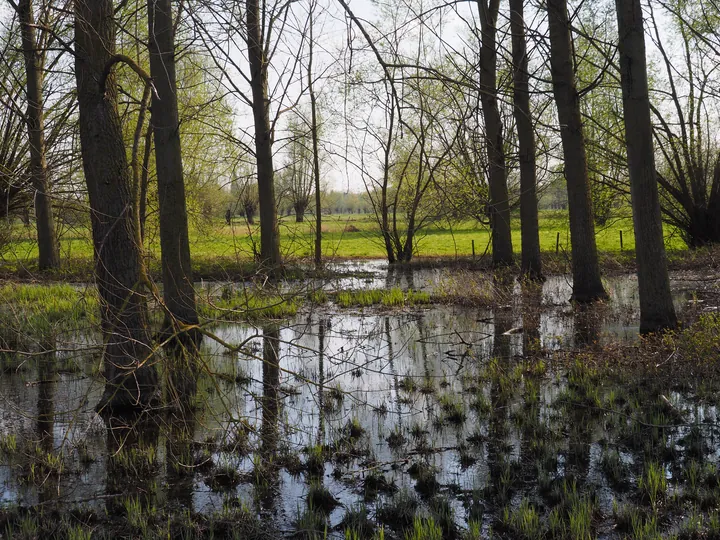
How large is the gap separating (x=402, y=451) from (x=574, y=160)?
8.23 metres

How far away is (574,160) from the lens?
1259 cm

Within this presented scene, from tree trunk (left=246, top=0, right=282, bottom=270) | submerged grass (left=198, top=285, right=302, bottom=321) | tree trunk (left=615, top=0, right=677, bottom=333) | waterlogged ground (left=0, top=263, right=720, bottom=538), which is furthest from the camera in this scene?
tree trunk (left=246, top=0, right=282, bottom=270)

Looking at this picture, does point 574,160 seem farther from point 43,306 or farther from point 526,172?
point 43,306

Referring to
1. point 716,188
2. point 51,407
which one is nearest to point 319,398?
point 51,407

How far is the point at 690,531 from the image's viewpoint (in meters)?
4.32

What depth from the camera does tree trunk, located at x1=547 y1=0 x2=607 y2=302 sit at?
12156 mm

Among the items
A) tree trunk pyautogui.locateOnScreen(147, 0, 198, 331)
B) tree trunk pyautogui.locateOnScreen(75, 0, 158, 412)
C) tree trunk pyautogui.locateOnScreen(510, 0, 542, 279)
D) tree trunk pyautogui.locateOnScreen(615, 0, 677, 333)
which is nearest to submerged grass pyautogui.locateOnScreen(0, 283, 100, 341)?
tree trunk pyautogui.locateOnScreen(147, 0, 198, 331)

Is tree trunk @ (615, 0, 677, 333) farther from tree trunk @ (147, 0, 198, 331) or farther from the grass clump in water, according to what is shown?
the grass clump in water

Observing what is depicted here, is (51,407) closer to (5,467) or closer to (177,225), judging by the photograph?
(5,467)

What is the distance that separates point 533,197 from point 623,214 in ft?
25.8

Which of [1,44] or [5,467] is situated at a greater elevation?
[1,44]

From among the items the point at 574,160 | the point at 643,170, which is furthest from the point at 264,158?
the point at 643,170

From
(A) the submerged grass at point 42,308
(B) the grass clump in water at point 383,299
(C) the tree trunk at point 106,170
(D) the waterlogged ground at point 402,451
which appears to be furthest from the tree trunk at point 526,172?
(C) the tree trunk at point 106,170

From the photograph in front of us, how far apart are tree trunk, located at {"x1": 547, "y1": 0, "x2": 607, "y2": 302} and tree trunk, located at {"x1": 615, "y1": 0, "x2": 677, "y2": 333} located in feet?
7.17
